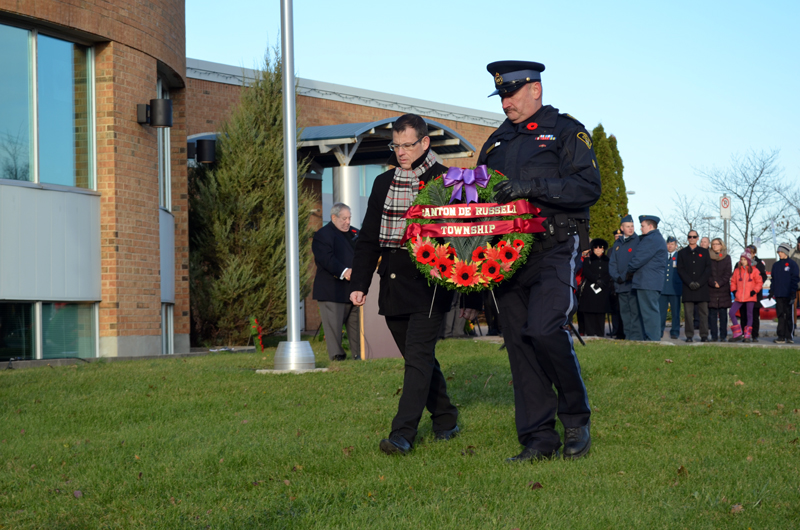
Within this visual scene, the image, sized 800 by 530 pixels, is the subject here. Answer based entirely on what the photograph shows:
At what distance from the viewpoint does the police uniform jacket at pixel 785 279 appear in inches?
623

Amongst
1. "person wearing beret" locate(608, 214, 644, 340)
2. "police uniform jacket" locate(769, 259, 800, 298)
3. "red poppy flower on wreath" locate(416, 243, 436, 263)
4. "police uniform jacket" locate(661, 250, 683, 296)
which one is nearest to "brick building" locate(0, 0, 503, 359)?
"person wearing beret" locate(608, 214, 644, 340)

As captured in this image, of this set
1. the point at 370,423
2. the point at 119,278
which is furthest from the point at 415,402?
the point at 119,278

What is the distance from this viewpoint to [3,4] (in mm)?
11625

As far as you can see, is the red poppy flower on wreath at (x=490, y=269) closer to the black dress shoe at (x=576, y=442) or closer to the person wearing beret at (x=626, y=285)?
the black dress shoe at (x=576, y=442)

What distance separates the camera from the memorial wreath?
4809 mm

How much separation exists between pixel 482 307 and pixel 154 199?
32.8 feet

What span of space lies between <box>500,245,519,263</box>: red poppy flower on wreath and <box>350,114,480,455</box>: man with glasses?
1.99 feet

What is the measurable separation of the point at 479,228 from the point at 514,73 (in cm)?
101

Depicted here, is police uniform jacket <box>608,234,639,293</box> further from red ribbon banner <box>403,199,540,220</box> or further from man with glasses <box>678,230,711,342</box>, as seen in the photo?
red ribbon banner <box>403,199,540,220</box>

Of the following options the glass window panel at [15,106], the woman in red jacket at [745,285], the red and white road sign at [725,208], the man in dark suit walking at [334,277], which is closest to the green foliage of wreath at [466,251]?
the man in dark suit walking at [334,277]

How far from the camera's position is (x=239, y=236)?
16.8 m

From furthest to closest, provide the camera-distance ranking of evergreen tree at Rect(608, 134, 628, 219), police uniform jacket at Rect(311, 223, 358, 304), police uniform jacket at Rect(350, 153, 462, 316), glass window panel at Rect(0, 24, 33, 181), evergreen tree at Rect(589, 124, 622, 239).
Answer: evergreen tree at Rect(608, 134, 628, 219), evergreen tree at Rect(589, 124, 622, 239), glass window panel at Rect(0, 24, 33, 181), police uniform jacket at Rect(311, 223, 358, 304), police uniform jacket at Rect(350, 153, 462, 316)

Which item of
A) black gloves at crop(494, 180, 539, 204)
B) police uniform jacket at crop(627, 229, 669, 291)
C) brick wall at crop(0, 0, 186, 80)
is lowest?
police uniform jacket at crop(627, 229, 669, 291)

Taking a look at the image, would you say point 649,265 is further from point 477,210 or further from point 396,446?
point 396,446
